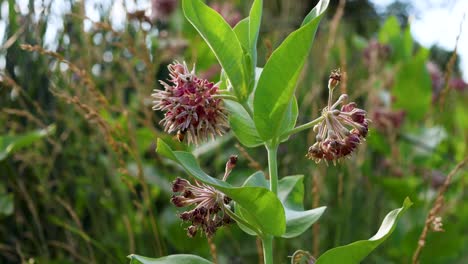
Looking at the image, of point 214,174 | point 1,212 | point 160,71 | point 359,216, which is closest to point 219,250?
point 214,174

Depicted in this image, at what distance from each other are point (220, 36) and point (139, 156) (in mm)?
666

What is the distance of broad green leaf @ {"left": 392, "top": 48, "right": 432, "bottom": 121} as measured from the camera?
2119mm

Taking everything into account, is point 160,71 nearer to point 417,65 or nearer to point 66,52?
point 66,52

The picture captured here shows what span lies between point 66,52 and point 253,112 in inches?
48.0

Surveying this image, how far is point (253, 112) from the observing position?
0.76m

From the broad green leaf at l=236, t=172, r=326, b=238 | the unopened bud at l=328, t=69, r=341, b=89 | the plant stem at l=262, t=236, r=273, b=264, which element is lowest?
the plant stem at l=262, t=236, r=273, b=264

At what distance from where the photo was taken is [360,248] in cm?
73

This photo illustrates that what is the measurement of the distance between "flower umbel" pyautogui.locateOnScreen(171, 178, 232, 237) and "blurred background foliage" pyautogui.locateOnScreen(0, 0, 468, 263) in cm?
49

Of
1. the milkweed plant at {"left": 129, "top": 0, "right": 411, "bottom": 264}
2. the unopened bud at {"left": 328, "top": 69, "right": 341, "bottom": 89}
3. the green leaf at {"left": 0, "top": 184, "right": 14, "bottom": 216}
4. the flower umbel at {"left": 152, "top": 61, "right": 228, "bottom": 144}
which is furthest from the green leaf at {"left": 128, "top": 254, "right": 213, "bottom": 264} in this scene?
the green leaf at {"left": 0, "top": 184, "right": 14, "bottom": 216}

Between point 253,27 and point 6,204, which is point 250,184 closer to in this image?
point 253,27

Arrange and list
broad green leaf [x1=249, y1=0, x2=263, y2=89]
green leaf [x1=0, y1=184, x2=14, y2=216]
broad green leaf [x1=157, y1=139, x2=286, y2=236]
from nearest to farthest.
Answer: broad green leaf [x1=157, y1=139, x2=286, y2=236] < broad green leaf [x1=249, y1=0, x2=263, y2=89] < green leaf [x1=0, y1=184, x2=14, y2=216]

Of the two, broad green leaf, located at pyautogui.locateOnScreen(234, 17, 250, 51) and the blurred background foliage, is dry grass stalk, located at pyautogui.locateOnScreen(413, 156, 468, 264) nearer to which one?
the blurred background foliage

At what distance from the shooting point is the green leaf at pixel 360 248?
0.71 metres

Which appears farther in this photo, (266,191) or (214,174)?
(214,174)
